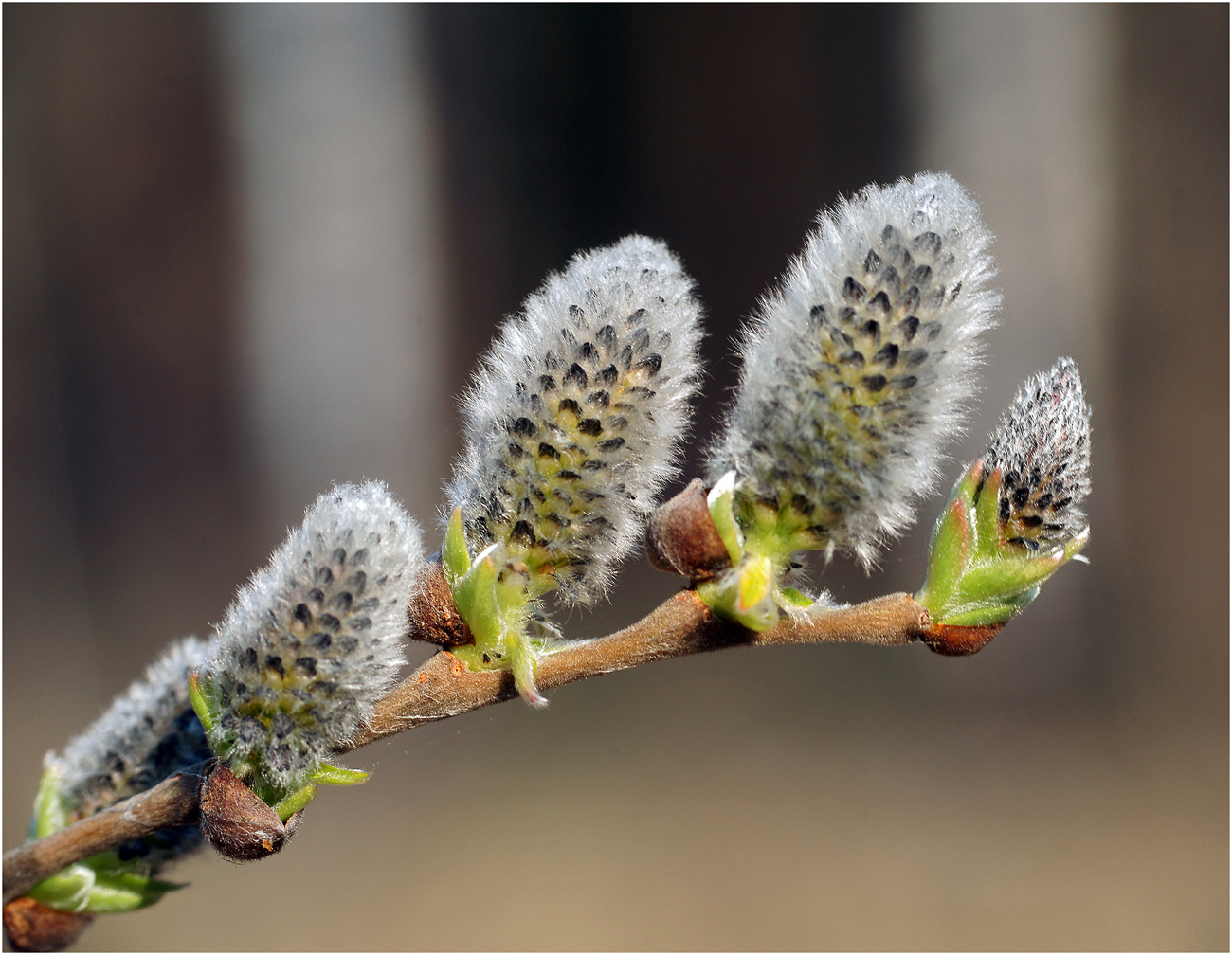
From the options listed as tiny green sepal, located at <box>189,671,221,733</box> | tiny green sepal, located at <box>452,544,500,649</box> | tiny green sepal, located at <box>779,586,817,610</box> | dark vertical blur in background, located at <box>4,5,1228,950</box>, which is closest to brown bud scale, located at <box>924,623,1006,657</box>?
tiny green sepal, located at <box>779,586,817,610</box>

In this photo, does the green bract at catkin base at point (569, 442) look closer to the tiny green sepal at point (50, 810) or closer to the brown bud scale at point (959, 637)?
the brown bud scale at point (959, 637)

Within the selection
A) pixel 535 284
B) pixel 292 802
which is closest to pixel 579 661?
pixel 292 802

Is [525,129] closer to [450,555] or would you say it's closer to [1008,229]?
[1008,229]

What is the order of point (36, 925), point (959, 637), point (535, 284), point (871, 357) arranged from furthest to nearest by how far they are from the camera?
1. point (535, 284)
2. point (36, 925)
3. point (959, 637)
4. point (871, 357)

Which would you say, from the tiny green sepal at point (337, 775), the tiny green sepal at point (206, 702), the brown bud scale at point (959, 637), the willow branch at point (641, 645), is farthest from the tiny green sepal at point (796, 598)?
the tiny green sepal at point (206, 702)

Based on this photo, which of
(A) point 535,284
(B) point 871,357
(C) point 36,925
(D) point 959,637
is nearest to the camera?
(B) point 871,357

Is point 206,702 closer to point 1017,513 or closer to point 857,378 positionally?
point 857,378

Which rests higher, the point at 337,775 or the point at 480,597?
the point at 480,597
